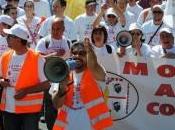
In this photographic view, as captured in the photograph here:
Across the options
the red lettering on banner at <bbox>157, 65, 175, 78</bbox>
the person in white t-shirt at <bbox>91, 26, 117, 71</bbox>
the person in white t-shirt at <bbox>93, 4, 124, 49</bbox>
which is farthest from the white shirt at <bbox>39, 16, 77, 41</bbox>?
the red lettering on banner at <bbox>157, 65, 175, 78</bbox>

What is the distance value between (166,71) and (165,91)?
0.28 m

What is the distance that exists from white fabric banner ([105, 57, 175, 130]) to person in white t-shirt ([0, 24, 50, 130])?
1783 millimetres

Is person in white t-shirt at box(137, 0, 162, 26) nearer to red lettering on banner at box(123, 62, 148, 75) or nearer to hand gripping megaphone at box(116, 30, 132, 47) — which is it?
red lettering on banner at box(123, 62, 148, 75)

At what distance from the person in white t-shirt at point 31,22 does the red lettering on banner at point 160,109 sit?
8.04ft

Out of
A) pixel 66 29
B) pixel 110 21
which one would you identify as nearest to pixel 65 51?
pixel 66 29

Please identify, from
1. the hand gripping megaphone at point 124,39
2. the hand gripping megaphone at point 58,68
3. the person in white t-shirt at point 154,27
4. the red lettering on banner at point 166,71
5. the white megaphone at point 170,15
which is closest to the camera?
the hand gripping megaphone at point 58,68

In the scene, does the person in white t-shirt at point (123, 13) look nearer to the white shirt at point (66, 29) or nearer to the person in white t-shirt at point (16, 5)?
the white shirt at point (66, 29)

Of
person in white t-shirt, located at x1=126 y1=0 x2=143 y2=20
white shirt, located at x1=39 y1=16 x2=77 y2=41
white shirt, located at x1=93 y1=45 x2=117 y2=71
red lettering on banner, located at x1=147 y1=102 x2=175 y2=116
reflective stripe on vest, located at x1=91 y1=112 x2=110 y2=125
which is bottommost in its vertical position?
red lettering on banner, located at x1=147 y1=102 x2=175 y2=116

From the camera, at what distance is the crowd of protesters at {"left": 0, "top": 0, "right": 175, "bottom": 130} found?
6.19m

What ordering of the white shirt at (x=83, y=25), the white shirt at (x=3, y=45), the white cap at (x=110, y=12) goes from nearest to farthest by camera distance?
the white shirt at (x=3, y=45) → the white cap at (x=110, y=12) → the white shirt at (x=83, y=25)

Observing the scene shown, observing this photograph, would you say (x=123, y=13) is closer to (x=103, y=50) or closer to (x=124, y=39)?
(x=103, y=50)

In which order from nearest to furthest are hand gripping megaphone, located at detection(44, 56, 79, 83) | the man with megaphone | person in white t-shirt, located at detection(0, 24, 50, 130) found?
hand gripping megaphone, located at detection(44, 56, 79, 83) → the man with megaphone → person in white t-shirt, located at detection(0, 24, 50, 130)

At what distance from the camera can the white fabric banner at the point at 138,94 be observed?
8.77 meters

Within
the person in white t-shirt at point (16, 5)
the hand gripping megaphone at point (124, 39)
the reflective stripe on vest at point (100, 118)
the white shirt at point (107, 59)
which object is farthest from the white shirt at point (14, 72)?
the person in white t-shirt at point (16, 5)
